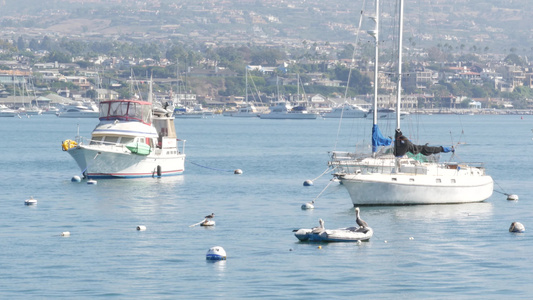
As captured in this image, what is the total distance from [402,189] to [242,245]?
44.9ft

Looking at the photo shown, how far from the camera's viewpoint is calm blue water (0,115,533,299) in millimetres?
39188

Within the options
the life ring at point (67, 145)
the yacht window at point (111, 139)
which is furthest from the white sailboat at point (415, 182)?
the life ring at point (67, 145)

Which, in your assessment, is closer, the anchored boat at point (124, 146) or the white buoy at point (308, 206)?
the white buoy at point (308, 206)

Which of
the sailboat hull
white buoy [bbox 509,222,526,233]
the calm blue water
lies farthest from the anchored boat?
white buoy [bbox 509,222,526,233]

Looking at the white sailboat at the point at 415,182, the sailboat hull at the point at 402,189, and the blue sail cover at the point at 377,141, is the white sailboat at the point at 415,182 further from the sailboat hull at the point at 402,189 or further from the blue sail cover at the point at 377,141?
the blue sail cover at the point at 377,141

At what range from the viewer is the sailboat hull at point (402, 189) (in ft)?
190

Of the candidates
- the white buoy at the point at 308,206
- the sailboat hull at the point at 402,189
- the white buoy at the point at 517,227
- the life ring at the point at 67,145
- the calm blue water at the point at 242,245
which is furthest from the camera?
the life ring at the point at 67,145

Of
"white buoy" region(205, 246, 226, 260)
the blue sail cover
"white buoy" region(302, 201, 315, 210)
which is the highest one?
the blue sail cover

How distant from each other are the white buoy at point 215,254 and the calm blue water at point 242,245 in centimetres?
37

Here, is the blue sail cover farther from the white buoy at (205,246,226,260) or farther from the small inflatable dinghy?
the white buoy at (205,246,226,260)

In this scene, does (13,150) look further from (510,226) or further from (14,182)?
(510,226)

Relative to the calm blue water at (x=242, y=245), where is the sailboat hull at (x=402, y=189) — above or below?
above

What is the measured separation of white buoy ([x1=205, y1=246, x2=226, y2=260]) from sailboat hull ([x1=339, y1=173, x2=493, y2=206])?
1499 centimetres

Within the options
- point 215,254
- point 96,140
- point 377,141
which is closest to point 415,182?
point 377,141
